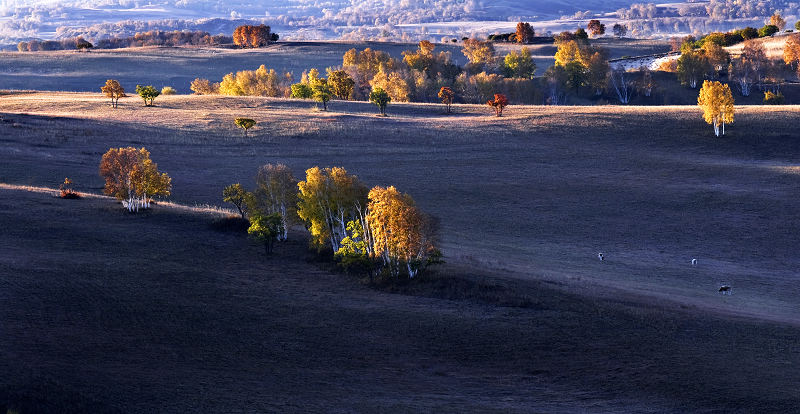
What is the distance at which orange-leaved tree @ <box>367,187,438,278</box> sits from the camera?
4181 cm

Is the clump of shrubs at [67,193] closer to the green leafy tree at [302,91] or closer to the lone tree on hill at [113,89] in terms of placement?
the lone tree on hill at [113,89]

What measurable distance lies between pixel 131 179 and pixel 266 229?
13.9m

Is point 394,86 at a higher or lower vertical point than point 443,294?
higher

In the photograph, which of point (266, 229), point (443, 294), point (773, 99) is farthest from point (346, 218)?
point (773, 99)

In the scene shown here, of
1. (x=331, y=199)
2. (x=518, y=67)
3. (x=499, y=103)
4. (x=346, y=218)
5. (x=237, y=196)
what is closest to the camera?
(x=331, y=199)

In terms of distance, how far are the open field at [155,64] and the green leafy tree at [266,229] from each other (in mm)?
119949

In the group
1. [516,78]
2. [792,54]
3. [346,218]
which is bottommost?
[346,218]

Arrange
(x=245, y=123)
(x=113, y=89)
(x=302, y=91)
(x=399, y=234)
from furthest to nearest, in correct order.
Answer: (x=302, y=91), (x=113, y=89), (x=245, y=123), (x=399, y=234)

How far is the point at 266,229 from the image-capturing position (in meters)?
45.1

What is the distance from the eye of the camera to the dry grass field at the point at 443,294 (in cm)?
2692

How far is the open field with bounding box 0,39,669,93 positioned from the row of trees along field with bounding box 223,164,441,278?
116m

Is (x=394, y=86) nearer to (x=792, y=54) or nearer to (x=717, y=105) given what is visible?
(x=717, y=105)

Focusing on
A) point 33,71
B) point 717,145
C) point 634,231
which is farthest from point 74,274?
point 33,71

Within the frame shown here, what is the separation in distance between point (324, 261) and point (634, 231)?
23.4 meters
